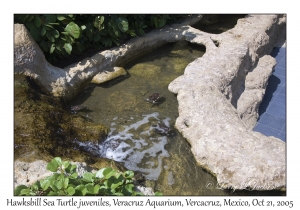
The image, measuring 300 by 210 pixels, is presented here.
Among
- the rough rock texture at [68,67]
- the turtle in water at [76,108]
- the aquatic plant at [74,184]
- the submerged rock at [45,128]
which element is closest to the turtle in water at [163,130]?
the submerged rock at [45,128]

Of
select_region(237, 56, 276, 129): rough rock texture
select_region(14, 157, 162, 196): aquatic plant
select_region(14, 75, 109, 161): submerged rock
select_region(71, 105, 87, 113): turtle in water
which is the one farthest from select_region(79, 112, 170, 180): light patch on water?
select_region(237, 56, 276, 129): rough rock texture

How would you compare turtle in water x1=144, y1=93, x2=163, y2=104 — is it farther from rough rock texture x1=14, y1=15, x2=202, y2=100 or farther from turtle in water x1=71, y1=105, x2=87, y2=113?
rough rock texture x1=14, y1=15, x2=202, y2=100

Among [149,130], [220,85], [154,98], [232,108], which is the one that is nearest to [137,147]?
[149,130]

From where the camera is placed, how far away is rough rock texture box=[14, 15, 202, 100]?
571 centimetres

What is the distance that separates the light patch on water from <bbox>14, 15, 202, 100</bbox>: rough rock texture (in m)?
1.20

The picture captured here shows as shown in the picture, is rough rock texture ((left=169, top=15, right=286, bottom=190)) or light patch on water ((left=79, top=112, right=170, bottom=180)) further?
light patch on water ((left=79, top=112, right=170, bottom=180))

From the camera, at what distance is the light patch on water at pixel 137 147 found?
4879 mm

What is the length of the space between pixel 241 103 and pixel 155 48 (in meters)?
2.41

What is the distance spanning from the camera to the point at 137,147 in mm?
5180

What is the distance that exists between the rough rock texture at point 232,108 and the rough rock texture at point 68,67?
1415mm

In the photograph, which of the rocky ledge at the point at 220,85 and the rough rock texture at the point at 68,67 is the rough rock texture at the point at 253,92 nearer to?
the rocky ledge at the point at 220,85

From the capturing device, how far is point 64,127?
521 centimetres
